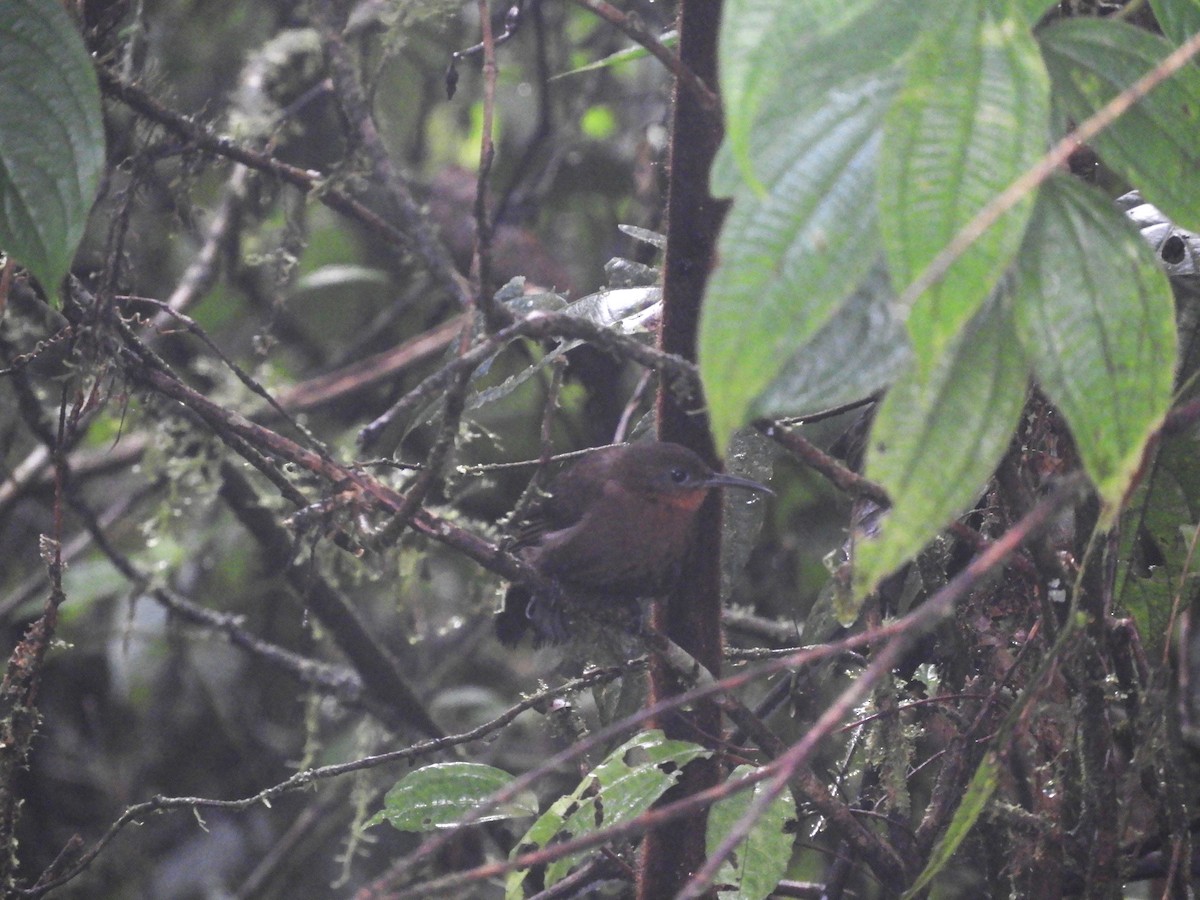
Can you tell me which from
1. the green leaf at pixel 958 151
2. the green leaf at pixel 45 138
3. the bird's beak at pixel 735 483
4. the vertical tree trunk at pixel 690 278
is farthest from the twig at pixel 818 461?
the green leaf at pixel 45 138

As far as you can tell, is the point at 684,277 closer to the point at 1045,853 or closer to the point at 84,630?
the point at 1045,853

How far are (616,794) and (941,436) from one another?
0.90 m

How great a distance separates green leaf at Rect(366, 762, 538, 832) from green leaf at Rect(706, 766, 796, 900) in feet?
1.25

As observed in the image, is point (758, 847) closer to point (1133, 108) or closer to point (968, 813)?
point (968, 813)

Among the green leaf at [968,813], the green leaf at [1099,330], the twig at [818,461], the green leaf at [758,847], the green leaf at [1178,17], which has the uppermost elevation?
the green leaf at [1178,17]

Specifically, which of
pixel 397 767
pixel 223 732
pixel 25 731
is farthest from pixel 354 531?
pixel 223 732

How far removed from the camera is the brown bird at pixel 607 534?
2.66m

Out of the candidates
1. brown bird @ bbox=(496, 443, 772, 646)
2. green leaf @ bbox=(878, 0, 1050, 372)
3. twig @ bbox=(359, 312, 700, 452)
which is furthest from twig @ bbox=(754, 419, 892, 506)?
brown bird @ bbox=(496, 443, 772, 646)

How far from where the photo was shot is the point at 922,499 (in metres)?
1.01

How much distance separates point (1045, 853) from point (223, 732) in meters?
3.35

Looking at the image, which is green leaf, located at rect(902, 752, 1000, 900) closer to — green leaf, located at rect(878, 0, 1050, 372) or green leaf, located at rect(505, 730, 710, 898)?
green leaf, located at rect(505, 730, 710, 898)

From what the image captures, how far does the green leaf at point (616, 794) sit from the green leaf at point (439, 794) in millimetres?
121

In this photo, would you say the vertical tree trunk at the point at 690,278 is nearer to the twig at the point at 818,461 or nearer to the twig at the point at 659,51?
the twig at the point at 659,51

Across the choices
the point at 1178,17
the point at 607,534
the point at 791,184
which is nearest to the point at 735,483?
the point at 607,534
